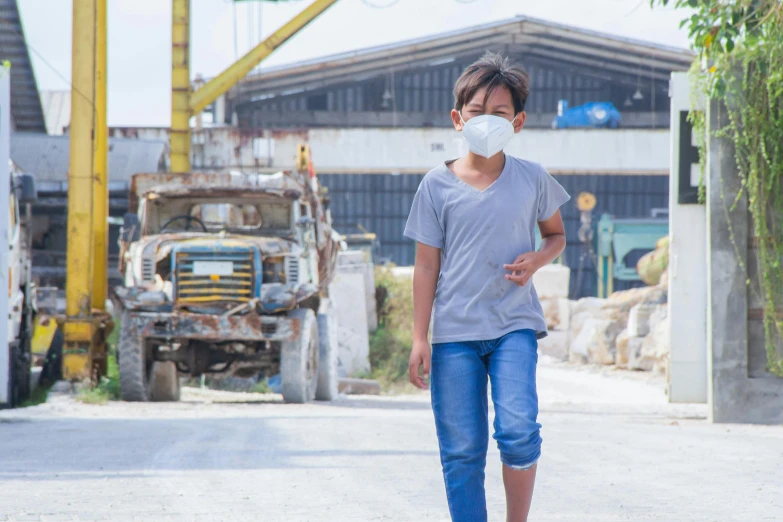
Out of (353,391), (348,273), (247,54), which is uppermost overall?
(247,54)

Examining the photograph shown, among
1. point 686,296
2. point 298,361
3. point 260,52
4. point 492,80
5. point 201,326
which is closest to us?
point 492,80

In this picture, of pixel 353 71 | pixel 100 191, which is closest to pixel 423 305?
pixel 100 191

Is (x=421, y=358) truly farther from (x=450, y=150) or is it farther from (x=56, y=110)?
(x=56, y=110)

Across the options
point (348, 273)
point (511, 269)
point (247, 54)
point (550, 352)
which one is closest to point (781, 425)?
point (511, 269)

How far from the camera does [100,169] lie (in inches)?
672

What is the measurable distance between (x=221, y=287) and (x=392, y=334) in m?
10.1

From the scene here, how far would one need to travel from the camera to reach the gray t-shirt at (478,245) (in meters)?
4.20

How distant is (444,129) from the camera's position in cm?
3241

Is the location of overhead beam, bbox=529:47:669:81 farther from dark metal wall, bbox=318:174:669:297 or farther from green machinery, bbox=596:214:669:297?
green machinery, bbox=596:214:669:297

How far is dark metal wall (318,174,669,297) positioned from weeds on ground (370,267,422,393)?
13.2 metres

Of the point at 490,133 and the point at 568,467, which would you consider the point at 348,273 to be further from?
the point at 490,133

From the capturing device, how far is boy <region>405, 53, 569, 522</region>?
414 cm

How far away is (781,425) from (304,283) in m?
6.17

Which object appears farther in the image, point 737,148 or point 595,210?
point 595,210
